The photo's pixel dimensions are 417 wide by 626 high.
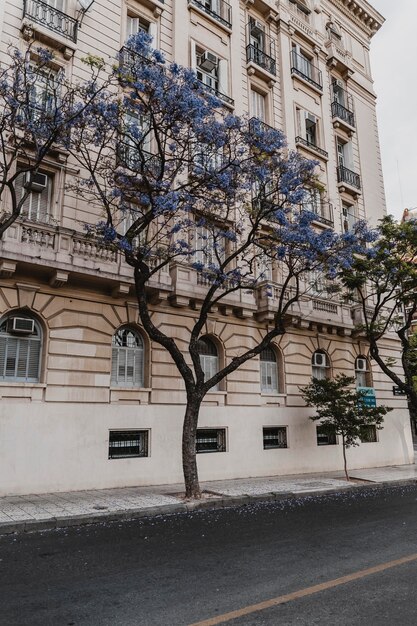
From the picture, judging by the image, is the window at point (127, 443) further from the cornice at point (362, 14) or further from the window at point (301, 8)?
the cornice at point (362, 14)

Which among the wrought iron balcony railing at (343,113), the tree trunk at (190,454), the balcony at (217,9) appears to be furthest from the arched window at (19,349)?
the wrought iron balcony railing at (343,113)

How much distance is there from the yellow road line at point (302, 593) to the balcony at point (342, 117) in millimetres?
21657

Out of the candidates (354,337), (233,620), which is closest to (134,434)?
(233,620)

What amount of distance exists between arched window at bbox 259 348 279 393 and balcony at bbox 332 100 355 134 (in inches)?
507

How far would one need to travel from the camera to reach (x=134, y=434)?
1341 centimetres

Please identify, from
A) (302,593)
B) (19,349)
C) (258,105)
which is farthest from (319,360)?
(302,593)

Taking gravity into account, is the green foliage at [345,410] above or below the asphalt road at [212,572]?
above

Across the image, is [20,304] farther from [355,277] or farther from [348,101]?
[348,101]

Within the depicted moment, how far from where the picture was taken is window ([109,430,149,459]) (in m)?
12.9

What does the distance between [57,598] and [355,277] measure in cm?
1482

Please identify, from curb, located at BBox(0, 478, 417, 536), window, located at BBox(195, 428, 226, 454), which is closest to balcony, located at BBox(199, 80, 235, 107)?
window, located at BBox(195, 428, 226, 454)

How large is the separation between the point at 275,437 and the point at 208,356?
3.92 m

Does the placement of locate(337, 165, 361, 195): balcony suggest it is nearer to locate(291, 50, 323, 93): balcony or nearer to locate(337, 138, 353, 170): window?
locate(337, 138, 353, 170): window

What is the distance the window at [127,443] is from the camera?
12.9 metres
